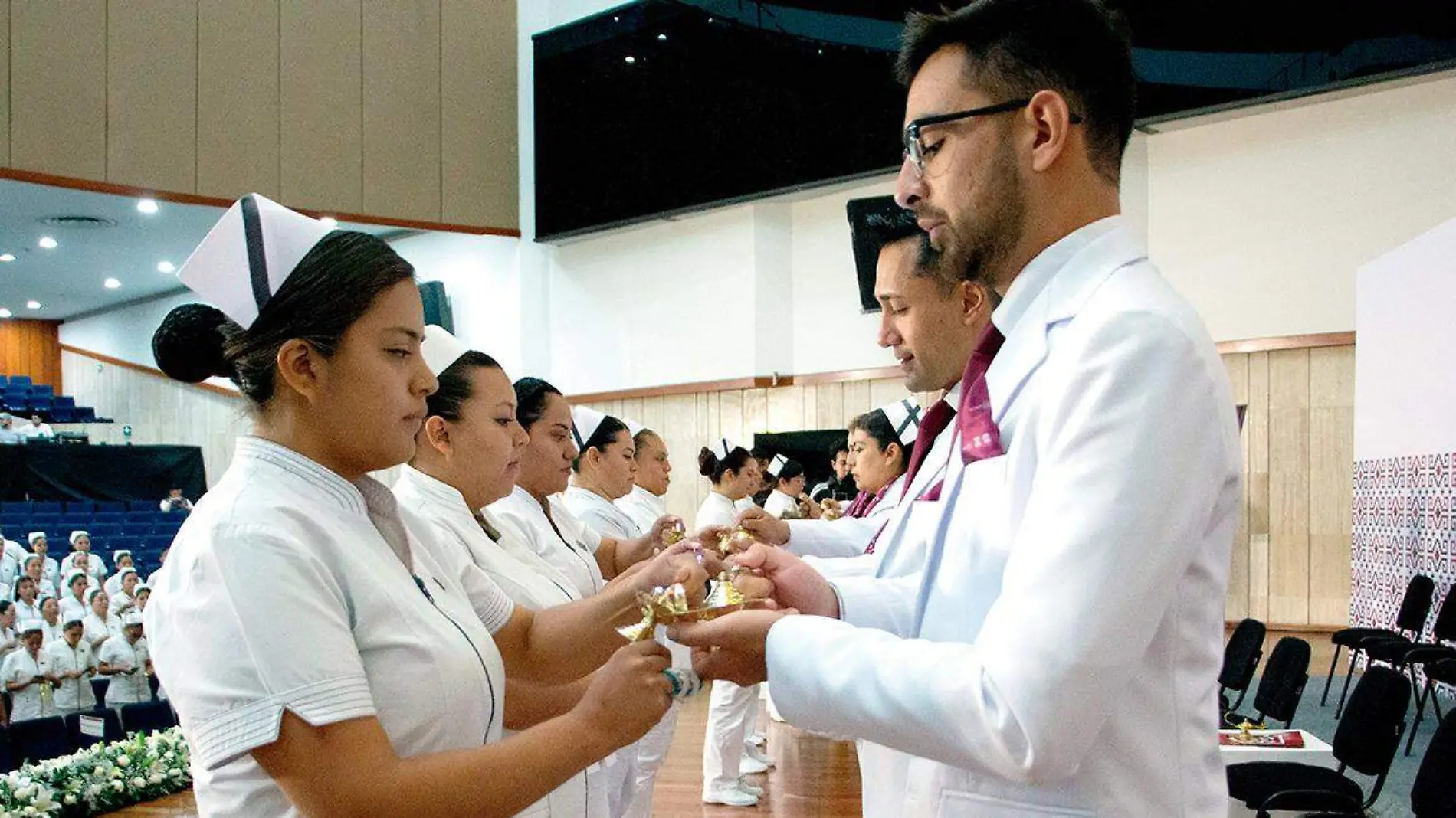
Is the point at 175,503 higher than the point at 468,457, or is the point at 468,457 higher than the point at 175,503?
the point at 468,457

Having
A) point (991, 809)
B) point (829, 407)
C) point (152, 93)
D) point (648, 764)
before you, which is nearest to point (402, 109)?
point (152, 93)

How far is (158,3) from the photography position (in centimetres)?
1170

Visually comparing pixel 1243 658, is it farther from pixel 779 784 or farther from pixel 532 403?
pixel 532 403

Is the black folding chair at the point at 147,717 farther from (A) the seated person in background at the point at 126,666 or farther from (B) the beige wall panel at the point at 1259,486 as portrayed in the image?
(B) the beige wall panel at the point at 1259,486

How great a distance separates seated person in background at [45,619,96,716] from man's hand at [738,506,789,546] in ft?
17.7

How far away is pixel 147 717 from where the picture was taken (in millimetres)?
7086

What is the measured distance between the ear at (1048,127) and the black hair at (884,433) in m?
4.07

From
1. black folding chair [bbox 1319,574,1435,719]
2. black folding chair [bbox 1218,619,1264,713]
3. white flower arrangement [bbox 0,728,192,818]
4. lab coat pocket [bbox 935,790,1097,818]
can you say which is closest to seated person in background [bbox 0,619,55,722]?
white flower arrangement [bbox 0,728,192,818]

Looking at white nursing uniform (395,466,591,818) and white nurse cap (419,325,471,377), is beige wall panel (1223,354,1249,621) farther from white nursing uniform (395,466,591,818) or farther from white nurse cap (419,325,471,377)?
white nurse cap (419,325,471,377)

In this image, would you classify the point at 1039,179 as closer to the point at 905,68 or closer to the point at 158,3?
the point at 905,68

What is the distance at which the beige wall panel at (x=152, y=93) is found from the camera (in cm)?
1142

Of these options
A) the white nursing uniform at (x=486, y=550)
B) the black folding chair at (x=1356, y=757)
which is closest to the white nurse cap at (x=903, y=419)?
the black folding chair at (x=1356, y=757)

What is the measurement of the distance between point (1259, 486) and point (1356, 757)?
6.99 meters

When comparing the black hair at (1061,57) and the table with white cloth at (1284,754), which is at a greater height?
the black hair at (1061,57)
